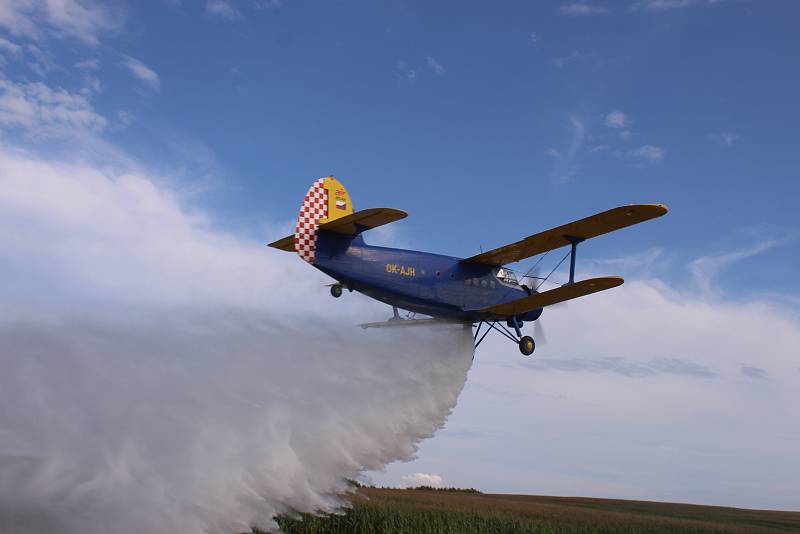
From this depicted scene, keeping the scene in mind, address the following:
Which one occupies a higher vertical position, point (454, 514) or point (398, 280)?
point (398, 280)

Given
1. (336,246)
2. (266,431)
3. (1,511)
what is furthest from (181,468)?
(336,246)

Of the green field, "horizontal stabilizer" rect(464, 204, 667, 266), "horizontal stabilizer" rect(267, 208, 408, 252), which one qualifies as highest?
"horizontal stabilizer" rect(464, 204, 667, 266)

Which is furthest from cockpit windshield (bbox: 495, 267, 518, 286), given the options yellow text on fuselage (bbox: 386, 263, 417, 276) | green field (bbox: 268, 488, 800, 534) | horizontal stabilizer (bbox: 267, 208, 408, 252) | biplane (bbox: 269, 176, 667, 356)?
green field (bbox: 268, 488, 800, 534)

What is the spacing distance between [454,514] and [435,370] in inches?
388

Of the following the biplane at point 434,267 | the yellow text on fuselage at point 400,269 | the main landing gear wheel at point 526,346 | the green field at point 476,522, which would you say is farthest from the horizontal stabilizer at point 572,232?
the green field at point 476,522

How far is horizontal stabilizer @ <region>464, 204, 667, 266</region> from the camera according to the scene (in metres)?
19.3

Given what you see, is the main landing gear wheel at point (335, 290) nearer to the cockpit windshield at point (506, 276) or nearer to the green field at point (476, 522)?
Answer: the green field at point (476, 522)

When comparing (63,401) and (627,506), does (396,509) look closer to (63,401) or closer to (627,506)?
(63,401)

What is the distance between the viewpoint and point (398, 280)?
19.4 m

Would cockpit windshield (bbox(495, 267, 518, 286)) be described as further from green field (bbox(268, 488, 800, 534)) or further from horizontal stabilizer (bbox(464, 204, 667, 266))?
green field (bbox(268, 488, 800, 534))

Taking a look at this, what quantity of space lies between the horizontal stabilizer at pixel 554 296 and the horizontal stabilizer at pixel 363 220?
517 cm

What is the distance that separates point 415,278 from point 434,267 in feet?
2.93

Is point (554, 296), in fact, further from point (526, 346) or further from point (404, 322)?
point (404, 322)

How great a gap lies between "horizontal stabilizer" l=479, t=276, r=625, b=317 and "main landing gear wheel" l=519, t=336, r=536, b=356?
92 centimetres
